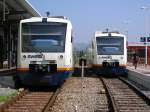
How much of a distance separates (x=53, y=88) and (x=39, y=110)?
6986mm

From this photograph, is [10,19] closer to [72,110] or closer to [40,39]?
[40,39]

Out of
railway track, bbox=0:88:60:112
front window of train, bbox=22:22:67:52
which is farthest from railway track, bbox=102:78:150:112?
front window of train, bbox=22:22:67:52

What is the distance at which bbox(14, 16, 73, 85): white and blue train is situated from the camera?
59.6 ft

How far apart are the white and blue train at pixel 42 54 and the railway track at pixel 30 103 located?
0.79 m

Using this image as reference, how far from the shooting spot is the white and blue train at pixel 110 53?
2902cm

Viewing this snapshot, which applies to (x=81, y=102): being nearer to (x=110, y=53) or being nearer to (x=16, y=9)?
(x=110, y=53)

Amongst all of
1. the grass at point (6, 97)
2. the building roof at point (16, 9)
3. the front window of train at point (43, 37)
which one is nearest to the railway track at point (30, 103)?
the grass at point (6, 97)

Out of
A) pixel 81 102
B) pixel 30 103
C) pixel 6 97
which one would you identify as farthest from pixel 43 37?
pixel 30 103

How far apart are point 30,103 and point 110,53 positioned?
49.4 feet

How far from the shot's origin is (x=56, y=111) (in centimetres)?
1299

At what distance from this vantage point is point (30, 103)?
14586mm

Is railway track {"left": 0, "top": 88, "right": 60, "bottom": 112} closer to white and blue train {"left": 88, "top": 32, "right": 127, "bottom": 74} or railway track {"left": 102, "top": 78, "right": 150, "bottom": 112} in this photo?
railway track {"left": 102, "top": 78, "right": 150, "bottom": 112}

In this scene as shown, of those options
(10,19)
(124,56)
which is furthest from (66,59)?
A: (10,19)

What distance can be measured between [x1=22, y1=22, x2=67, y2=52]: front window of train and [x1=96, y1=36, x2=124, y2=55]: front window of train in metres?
10.5
